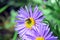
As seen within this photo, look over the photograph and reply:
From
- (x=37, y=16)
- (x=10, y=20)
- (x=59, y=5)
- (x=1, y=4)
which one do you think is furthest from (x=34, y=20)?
(x=1, y=4)

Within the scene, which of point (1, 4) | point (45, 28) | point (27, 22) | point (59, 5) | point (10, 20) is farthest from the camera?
point (1, 4)

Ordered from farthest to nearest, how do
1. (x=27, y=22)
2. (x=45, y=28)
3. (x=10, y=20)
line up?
(x=10, y=20) < (x=27, y=22) < (x=45, y=28)

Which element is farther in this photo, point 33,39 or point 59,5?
point 59,5

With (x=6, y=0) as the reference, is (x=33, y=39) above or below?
below

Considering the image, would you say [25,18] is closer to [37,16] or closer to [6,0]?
[37,16]

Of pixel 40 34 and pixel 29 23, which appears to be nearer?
pixel 40 34

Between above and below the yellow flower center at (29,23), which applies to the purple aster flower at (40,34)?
below

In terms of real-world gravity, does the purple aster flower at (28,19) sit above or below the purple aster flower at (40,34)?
above

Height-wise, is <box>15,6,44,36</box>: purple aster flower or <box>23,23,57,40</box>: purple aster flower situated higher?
<box>15,6,44,36</box>: purple aster flower
